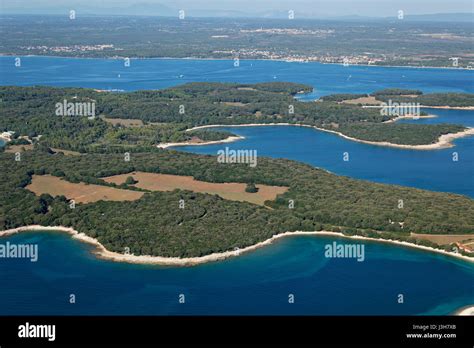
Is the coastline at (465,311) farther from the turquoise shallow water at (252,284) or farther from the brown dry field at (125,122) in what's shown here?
the brown dry field at (125,122)

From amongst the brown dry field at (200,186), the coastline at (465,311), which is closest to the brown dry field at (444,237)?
the coastline at (465,311)

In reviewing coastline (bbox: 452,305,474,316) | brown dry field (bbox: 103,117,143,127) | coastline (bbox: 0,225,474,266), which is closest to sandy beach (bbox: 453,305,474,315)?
coastline (bbox: 452,305,474,316)

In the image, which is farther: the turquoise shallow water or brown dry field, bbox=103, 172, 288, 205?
brown dry field, bbox=103, 172, 288, 205

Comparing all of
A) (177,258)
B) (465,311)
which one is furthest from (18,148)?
(465,311)

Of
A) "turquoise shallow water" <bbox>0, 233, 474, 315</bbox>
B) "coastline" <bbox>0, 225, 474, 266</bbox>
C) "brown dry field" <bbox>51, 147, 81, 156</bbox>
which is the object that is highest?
"brown dry field" <bbox>51, 147, 81, 156</bbox>

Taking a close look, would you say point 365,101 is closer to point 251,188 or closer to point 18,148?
point 18,148

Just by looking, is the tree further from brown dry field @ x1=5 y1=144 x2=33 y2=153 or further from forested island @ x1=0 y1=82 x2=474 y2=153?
brown dry field @ x1=5 y1=144 x2=33 y2=153
